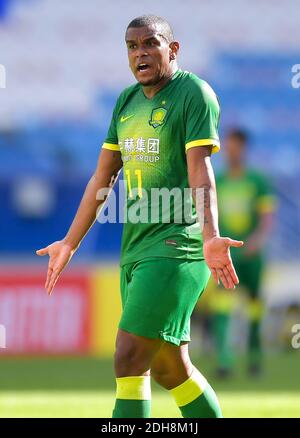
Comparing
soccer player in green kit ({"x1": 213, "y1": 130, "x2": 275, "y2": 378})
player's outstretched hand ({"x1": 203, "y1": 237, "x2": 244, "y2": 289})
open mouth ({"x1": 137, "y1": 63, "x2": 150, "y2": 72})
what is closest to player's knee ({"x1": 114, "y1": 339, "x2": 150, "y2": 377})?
player's outstretched hand ({"x1": 203, "y1": 237, "x2": 244, "y2": 289})

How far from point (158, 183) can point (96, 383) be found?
535 cm

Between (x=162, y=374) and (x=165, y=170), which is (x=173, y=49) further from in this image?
(x=162, y=374)

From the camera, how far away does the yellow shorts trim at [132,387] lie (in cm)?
552

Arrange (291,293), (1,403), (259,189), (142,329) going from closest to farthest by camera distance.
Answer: (142,329), (1,403), (259,189), (291,293)

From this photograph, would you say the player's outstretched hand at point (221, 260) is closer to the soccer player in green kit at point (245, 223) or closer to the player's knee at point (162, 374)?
the player's knee at point (162, 374)

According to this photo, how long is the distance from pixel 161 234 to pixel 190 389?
0.80 metres

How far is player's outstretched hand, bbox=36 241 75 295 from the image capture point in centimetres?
598

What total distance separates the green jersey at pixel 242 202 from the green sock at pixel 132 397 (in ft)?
21.0

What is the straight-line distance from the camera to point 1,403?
8.70 m

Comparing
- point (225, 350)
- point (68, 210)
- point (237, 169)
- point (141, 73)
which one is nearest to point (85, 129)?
point (68, 210)

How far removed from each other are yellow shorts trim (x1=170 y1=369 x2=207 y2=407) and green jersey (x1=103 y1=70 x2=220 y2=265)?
24.6 inches

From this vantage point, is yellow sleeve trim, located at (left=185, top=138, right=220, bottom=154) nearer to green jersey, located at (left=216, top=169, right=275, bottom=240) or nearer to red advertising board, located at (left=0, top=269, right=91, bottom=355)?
green jersey, located at (left=216, top=169, right=275, bottom=240)

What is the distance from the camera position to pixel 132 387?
552 centimetres

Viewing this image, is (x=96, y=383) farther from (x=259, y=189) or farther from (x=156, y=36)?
(x=156, y=36)
